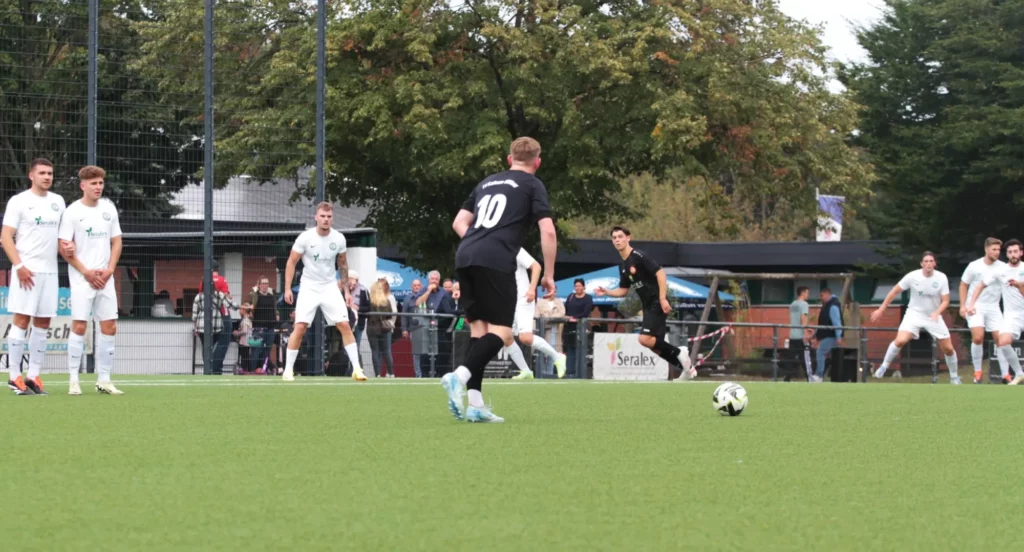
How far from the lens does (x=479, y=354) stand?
385 inches

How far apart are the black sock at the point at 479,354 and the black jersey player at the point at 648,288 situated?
7.67 metres

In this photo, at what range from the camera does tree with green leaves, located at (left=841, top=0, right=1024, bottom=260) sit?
4000cm

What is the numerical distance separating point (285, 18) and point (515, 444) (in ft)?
76.2

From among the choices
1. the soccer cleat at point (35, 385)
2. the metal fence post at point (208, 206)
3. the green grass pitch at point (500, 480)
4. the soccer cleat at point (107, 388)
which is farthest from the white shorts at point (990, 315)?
the soccer cleat at point (35, 385)

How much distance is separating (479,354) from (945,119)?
3476 cm

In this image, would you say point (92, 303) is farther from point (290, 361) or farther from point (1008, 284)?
point (1008, 284)

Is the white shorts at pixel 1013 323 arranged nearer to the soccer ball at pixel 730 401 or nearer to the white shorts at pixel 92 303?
the soccer ball at pixel 730 401

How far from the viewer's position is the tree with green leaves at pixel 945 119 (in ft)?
131

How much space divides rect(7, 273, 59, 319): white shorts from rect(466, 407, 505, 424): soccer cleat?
15.7 feet

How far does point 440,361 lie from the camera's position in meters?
24.0

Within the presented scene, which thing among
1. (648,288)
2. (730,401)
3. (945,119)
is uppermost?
(945,119)

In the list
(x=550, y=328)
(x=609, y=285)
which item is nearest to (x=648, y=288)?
(x=550, y=328)

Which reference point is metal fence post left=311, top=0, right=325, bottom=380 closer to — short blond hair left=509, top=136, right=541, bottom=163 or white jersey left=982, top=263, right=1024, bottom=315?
white jersey left=982, top=263, right=1024, bottom=315

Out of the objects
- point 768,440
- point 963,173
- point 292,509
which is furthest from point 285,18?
point 292,509
